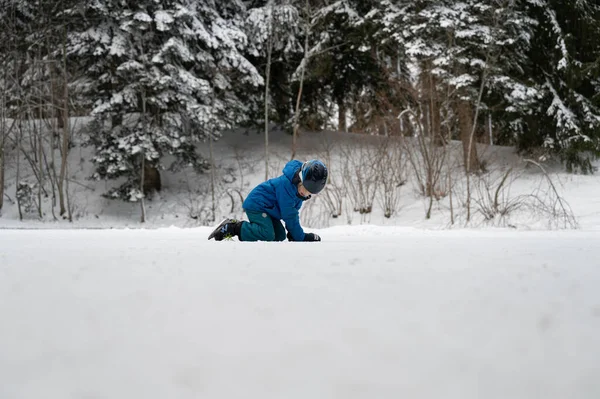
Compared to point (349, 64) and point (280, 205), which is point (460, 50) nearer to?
point (349, 64)

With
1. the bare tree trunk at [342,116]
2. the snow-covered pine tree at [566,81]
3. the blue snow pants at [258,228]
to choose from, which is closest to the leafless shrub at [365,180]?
the bare tree trunk at [342,116]

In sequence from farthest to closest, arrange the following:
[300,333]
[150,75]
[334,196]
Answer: [150,75]
[334,196]
[300,333]

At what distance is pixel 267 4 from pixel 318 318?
13.2m

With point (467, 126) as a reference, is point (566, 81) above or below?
above

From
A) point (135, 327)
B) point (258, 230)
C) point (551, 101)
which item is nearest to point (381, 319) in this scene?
point (135, 327)

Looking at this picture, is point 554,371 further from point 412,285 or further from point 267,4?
point 267,4

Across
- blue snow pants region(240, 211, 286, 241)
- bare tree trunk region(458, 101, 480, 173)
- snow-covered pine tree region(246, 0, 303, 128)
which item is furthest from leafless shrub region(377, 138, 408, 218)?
blue snow pants region(240, 211, 286, 241)

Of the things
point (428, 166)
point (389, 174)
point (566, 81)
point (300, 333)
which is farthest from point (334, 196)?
point (300, 333)

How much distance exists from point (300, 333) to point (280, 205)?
2838mm

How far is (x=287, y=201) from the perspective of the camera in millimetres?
3732

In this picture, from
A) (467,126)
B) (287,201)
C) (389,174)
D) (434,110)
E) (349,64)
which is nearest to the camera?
(287,201)

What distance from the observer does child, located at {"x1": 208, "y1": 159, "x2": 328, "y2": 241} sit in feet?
11.9

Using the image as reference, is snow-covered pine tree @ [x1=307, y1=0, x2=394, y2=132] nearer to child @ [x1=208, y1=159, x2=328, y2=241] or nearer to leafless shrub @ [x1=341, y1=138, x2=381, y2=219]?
leafless shrub @ [x1=341, y1=138, x2=381, y2=219]

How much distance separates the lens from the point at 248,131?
15234 millimetres
